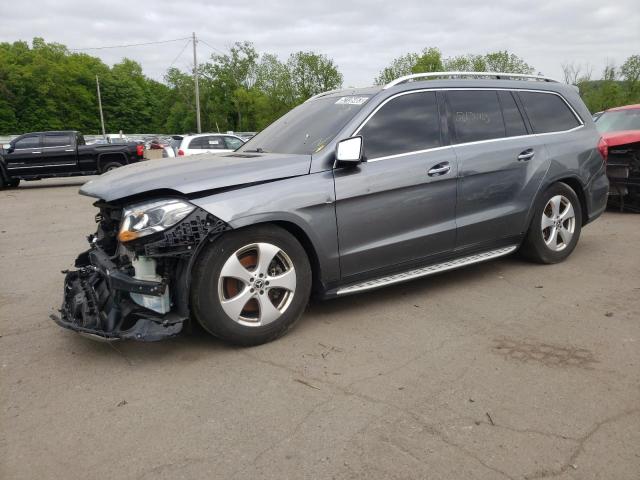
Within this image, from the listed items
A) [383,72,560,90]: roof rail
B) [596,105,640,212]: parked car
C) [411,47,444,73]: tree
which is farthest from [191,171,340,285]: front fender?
[411,47,444,73]: tree

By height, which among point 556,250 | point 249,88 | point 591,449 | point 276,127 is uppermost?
point 249,88

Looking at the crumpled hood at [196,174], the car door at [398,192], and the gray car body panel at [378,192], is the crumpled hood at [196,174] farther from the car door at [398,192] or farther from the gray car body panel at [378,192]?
the car door at [398,192]

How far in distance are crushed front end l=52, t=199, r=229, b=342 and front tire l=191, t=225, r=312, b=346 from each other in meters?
0.11

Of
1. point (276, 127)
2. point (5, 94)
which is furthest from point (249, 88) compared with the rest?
point (276, 127)

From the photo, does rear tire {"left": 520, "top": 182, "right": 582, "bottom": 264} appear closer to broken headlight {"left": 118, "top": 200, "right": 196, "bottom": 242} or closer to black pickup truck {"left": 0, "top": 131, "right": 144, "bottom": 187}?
broken headlight {"left": 118, "top": 200, "right": 196, "bottom": 242}

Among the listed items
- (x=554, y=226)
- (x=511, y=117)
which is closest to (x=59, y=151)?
(x=511, y=117)

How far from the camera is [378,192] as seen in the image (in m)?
4.03

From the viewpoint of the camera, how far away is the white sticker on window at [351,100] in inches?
170

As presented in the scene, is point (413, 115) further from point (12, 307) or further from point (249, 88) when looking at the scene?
point (249, 88)

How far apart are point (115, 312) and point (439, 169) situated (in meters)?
2.66

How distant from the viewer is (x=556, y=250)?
5.38 meters

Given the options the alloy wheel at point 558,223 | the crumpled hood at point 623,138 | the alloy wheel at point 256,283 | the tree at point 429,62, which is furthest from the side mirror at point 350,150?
the tree at point 429,62

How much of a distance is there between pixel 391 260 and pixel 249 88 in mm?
69898

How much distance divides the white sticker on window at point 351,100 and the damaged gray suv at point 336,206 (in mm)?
17
